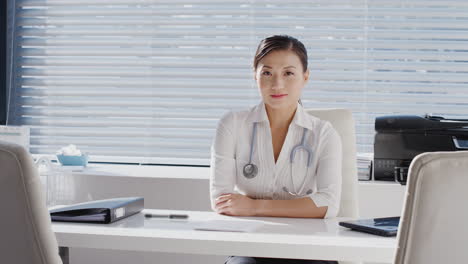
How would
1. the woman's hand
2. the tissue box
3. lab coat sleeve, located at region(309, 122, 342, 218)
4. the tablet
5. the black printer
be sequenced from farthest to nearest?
1. the tissue box
2. the black printer
3. lab coat sleeve, located at region(309, 122, 342, 218)
4. the woman's hand
5. the tablet

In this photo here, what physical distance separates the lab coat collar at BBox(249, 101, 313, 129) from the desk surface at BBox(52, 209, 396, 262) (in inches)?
24.6

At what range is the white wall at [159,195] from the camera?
2.95 m

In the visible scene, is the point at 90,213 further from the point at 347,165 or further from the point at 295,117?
the point at 347,165

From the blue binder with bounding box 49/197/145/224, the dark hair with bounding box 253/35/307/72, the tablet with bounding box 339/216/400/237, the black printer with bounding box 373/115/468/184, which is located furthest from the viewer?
the black printer with bounding box 373/115/468/184

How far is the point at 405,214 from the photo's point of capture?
114 cm

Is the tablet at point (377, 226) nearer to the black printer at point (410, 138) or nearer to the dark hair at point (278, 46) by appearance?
the dark hair at point (278, 46)

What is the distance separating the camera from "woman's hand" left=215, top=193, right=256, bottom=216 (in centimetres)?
206

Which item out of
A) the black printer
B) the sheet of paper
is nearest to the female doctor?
the sheet of paper

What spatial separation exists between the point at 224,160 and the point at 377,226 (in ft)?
2.38

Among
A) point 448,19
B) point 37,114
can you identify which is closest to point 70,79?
point 37,114

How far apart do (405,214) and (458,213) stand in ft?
0.32

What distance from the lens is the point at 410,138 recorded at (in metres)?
2.91

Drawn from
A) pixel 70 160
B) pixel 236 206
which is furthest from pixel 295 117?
pixel 70 160

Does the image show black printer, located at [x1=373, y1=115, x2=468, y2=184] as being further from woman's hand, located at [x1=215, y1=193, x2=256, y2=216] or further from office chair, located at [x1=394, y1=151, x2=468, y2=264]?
office chair, located at [x1=394, y1=151, x2=468, y2=264]
